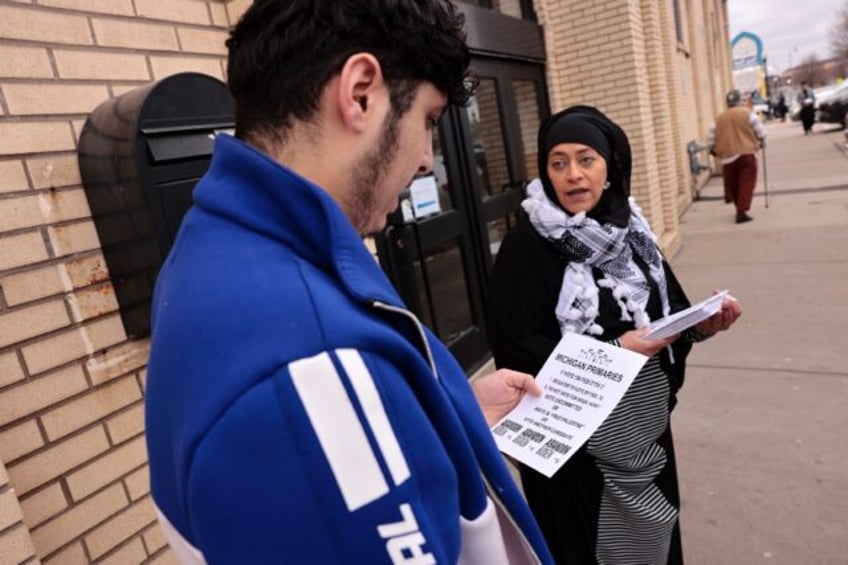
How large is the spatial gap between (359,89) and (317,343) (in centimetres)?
36

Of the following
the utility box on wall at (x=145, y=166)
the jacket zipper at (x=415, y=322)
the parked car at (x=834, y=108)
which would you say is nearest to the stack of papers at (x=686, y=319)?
the jacket zipper at (x=415, y=322)

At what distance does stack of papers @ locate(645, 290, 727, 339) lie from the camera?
1.71m

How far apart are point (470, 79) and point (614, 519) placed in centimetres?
154

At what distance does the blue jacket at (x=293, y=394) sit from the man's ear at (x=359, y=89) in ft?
0.45

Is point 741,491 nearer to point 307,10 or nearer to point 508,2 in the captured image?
point 307,10

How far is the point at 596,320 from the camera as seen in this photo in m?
1.97

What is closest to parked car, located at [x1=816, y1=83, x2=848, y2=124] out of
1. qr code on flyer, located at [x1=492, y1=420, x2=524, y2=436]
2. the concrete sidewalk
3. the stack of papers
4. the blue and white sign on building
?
the blue and white sign on building

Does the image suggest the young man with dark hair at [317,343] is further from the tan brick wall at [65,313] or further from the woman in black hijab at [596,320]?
the woman in black hijab at [596,320]

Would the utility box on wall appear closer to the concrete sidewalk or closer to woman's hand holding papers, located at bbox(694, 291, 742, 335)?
woman's hand holding papers, located at bbox(694, 291, 742, 335)

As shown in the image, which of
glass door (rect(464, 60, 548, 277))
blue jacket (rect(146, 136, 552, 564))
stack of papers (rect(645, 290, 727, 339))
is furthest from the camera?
glass door (rect(464, 60, 548, 277))

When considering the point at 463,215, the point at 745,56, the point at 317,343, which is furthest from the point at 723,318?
the point at 745,56

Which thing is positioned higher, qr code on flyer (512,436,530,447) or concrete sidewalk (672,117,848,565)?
qr code on flyer (512,436,530,447)

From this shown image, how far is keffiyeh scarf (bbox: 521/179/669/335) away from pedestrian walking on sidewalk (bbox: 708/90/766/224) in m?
7.60

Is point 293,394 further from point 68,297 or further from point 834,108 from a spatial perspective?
point 834,108
